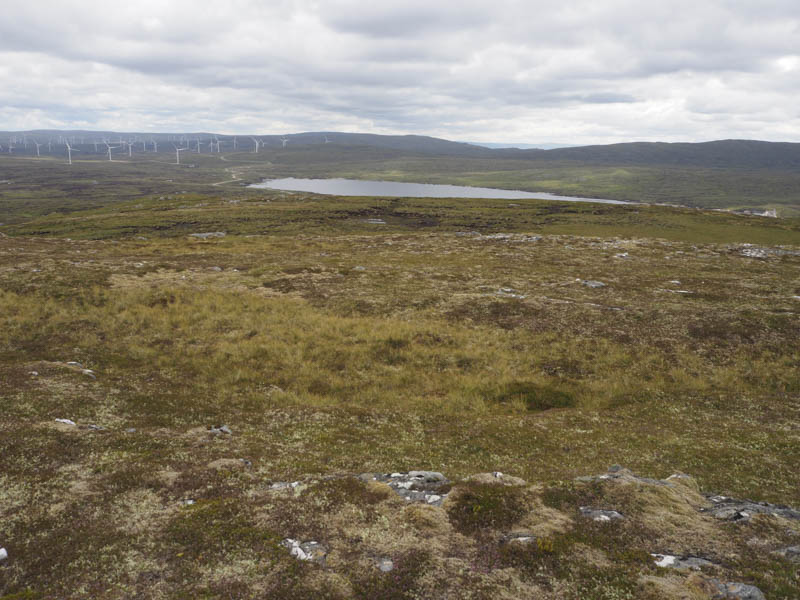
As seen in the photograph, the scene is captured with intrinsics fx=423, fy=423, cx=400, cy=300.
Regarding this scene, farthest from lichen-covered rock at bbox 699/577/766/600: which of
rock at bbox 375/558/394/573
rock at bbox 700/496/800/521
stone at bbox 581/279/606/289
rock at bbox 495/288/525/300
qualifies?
stone at bbox 581/279/606/289

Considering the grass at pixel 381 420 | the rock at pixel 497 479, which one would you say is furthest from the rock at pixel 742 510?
the rock at pixel 497 479

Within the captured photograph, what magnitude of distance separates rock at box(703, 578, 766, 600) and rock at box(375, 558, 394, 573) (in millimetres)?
7083

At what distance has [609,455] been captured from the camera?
18578 millimetres

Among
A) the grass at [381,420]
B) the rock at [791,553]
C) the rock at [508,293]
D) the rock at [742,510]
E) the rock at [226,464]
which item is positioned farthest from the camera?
the rock at [508,293]

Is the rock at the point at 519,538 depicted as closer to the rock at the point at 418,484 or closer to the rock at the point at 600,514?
the rock at the point at 600,514

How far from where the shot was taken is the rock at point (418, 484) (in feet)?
44.2

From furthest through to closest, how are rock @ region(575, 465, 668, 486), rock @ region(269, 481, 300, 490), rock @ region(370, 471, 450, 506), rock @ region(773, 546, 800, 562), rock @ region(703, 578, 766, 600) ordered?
rock @ region(575, 465, 668, 486) < rock @ region(269, 481, 300, 490) < rock @ region(370, 471, 450, 506) < rock @ region(773, 546, 800, 562) < rock @ region(703, 578, 766, 600)

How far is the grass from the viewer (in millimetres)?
10398

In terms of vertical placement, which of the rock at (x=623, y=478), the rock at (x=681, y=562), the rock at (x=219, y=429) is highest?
the rock at (x=681, y=562)

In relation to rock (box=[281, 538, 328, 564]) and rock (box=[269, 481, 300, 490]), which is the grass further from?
rock (box=[269, 481, 300, 490])

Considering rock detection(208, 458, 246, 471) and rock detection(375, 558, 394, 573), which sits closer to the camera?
rock detection(375, 558, 394, 573)

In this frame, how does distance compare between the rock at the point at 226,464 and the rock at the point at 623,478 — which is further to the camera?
the rock at the point at 226,464

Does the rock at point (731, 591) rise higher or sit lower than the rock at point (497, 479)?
higher

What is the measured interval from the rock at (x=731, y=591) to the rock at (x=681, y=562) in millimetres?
621
